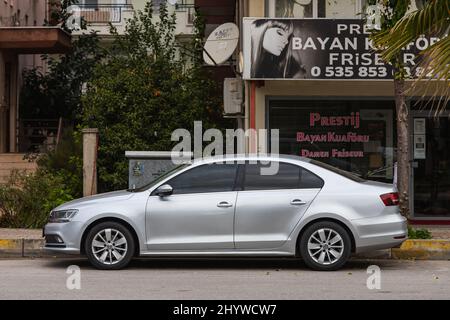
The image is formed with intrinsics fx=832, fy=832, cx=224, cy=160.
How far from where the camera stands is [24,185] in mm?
→ 15875

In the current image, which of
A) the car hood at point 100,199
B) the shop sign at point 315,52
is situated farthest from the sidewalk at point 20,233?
the shop sign at point 315,52

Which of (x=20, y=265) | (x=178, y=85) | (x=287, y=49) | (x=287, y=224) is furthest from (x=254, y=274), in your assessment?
(x=178, y=85)

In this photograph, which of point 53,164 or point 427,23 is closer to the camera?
point 427,23

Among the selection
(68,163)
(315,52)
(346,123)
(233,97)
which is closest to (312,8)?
(315,52)

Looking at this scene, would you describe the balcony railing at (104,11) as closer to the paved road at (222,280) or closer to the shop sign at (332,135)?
the shop sign at (332,135)

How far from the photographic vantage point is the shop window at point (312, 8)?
16094 millimetres

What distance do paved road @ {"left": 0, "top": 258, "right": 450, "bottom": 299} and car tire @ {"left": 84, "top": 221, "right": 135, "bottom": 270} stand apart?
15 cm

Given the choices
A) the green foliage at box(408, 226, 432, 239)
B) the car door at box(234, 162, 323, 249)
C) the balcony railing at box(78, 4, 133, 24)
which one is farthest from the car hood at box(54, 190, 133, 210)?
the balcony railing at box(78, 4, 133, 24)

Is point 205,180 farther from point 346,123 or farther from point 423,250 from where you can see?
point 346,123

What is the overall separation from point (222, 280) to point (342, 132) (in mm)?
6957

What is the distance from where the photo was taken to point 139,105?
1731cm

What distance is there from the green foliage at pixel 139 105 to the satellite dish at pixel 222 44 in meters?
1.11
